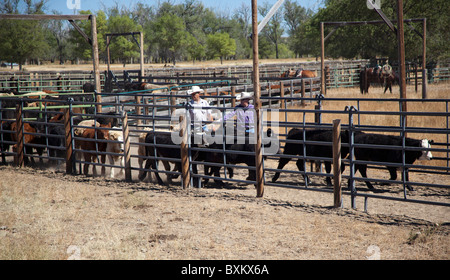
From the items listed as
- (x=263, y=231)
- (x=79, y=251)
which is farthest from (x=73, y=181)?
(x=263, y=231)

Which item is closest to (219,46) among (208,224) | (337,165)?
(337,165)

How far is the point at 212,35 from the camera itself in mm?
92438

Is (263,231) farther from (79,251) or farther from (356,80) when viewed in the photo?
(356,80)

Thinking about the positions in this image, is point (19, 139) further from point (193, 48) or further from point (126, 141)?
point (193, 48)

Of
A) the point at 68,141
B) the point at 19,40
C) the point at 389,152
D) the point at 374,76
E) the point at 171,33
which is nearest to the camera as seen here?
the point at 389,152

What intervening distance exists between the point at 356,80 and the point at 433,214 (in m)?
27.7

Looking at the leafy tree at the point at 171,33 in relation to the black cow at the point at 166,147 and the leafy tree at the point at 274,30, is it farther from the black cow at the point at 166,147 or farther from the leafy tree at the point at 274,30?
the black cow at the point at 166,147

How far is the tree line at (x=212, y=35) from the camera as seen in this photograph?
36719 millimetres

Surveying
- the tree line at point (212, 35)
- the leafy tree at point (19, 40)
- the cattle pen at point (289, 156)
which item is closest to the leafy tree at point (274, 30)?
the tree line at point (212, 35)

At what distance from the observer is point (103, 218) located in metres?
7.00

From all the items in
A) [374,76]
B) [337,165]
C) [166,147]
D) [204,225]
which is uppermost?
[374,76]

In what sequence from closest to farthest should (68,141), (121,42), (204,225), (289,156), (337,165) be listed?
(204,225) < (337,165) < (289,156) < (68,141) < (121,42)

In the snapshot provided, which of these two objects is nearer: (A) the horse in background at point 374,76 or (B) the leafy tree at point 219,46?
(A) the horse in background at point 374,76

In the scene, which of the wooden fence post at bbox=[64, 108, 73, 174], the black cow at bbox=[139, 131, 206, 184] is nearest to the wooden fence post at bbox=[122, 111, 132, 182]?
the black cow at bbox=[139, 131, 206, 184]
